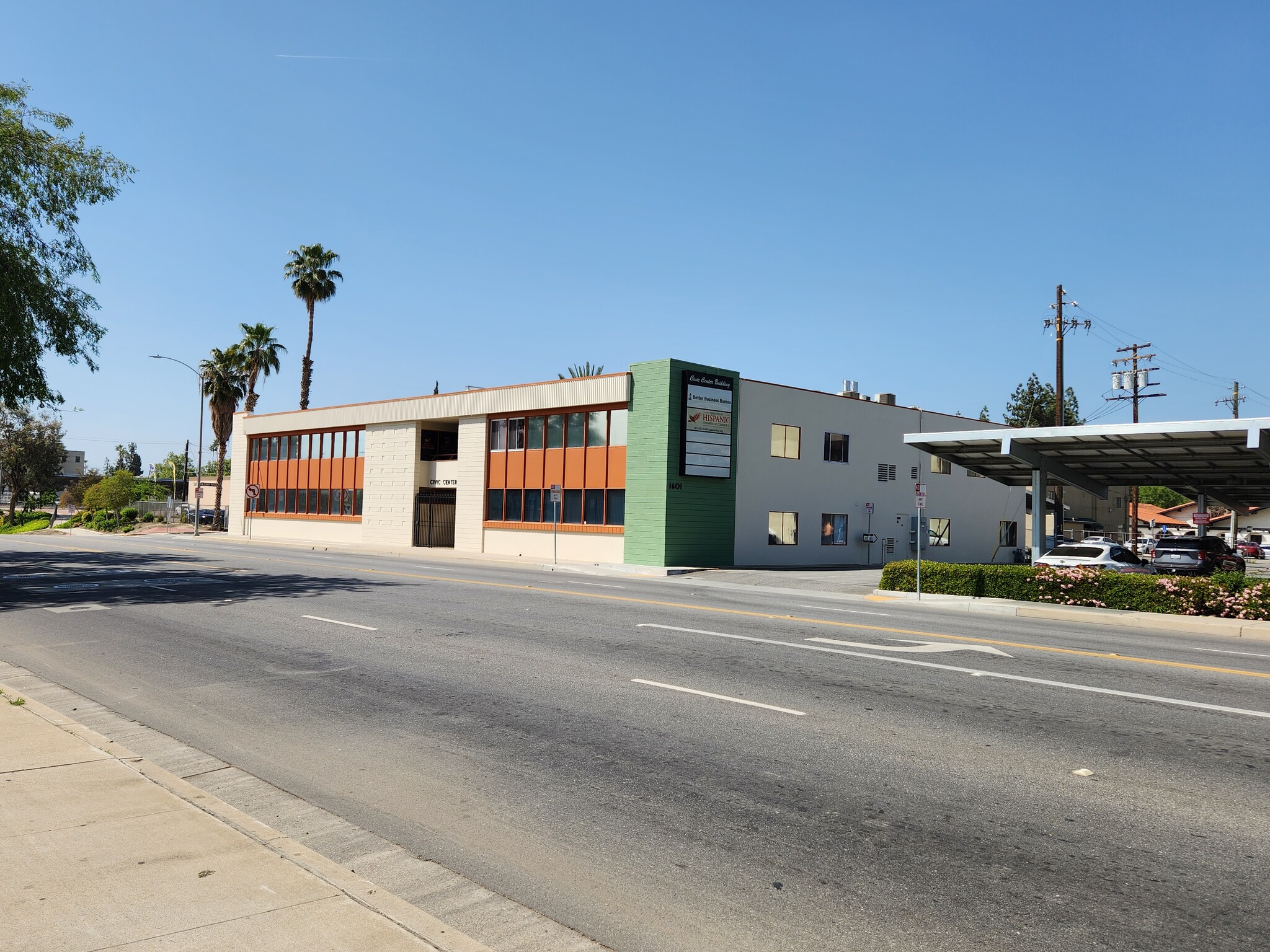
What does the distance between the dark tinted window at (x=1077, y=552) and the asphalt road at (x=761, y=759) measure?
9388 mm

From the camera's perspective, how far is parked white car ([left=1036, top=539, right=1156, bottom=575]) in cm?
2405

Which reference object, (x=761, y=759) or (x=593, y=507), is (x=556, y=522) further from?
(x=761, y=759)

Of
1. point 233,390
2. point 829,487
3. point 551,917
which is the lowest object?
point 551,917

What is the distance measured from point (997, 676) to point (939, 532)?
3693 centimetres

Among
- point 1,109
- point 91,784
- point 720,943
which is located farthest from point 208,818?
point 1,109

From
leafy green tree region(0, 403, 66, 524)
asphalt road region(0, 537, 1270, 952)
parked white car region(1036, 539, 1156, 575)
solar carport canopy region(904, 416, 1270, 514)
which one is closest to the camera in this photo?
asphalt road region(0, 537, 1270, 952)

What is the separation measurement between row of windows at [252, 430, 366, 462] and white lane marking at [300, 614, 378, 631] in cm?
3529

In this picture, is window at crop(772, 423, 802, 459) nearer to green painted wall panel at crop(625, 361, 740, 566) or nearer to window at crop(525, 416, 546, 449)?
green painted wall panel at crop(625, 361, 740, 566)

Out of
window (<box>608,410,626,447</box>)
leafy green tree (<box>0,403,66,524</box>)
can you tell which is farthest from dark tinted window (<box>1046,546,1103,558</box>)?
leafy green tree (<box>0,403,66,524</box>)

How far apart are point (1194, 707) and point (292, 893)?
28.2 ft

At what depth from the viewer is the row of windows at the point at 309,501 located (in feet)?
166

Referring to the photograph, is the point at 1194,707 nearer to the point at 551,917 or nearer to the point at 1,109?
the point at 551,917

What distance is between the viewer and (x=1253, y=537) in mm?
90188

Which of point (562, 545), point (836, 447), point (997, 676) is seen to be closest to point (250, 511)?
point (562, 545)
